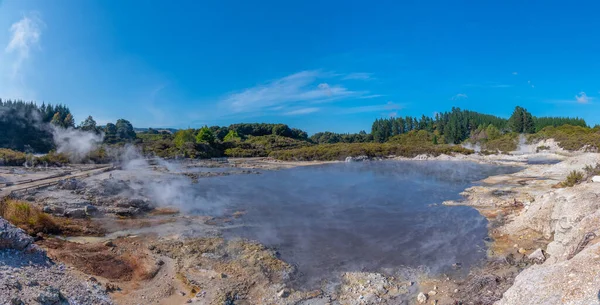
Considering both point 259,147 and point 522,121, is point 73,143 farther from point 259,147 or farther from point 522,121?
point 522,121

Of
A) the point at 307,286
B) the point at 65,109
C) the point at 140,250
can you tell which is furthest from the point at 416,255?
the point at 65,109

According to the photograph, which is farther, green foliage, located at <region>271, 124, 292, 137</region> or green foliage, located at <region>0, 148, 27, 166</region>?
green foliage, located at <region>271, 124, 292, 137</region>

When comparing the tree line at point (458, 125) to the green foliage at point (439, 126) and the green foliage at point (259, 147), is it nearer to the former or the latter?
the green foliage at point (439, 126)

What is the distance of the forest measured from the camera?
50875 millimetres

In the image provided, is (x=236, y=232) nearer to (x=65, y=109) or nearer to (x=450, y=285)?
(x=450, y=285)

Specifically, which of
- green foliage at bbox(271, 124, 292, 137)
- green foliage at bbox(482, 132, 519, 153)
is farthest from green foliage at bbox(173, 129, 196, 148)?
green foliage at bbox(482, 132, 519, 153)

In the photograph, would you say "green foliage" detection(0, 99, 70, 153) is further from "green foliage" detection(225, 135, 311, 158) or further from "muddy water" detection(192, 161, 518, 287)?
"muddy water" detection(192, 161, 518, 287)

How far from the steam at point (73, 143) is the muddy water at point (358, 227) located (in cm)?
2147

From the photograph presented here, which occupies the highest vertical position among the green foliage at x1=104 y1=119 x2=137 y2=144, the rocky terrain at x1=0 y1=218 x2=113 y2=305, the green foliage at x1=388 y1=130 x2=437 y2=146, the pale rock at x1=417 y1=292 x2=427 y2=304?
the green foliage at x1=104 y1=119 x2=137 y2=144

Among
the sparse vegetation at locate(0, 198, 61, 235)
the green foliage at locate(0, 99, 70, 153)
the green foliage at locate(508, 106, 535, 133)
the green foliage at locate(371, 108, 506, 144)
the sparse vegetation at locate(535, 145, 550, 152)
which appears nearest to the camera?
the sparse vegetation at locate(0, 198, 61, 235)

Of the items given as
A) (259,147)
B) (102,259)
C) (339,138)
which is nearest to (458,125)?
(339,138)

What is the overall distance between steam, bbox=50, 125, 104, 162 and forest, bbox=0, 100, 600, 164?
3.23 ft

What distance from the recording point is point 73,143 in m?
43.0

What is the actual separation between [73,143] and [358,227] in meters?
43.4
